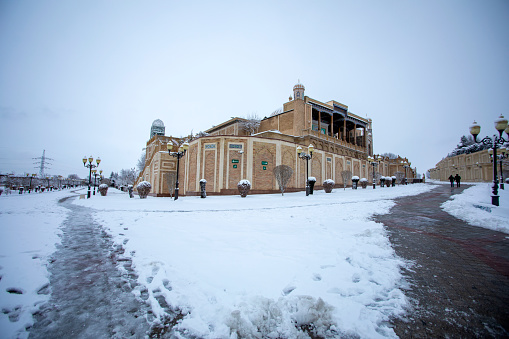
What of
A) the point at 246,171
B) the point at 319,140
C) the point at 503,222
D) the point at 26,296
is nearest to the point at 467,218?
the point at 503,222

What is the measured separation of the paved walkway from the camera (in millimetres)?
1990

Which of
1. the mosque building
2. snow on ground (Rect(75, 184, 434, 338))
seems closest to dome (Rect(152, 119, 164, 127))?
the mosque building

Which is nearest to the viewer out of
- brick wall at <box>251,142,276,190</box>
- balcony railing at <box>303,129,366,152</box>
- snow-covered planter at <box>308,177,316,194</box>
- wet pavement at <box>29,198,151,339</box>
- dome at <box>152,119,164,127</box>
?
wet pavement at <box>29,198,151,339</box>

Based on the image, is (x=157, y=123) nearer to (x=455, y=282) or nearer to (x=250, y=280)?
(x=250, y=280)

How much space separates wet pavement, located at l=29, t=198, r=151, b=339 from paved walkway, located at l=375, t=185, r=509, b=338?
8.18 ft

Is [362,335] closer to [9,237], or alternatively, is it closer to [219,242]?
[219,242]

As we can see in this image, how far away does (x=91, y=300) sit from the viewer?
2.46 metres

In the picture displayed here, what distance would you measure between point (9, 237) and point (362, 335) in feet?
22.5

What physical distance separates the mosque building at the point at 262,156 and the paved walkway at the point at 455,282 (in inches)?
642

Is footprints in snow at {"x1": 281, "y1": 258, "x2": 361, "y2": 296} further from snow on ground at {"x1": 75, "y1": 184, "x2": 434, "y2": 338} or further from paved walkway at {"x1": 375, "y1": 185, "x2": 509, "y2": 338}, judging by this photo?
paved walkway at {"x1": 375, "y1": 185, "x2": 509, "y2": 338}

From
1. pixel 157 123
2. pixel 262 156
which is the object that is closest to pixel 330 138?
pixel 262 156

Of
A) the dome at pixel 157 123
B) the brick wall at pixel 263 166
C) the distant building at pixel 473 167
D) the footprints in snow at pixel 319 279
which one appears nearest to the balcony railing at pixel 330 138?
the brick wall at pixel 263 166

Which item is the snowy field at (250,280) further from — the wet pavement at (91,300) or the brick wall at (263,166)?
the brick wall at (263,166)

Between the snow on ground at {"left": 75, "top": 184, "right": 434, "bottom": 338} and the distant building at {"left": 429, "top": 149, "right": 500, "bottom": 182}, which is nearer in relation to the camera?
the snow on ground at {"left": 75, "top": 184, "right": 434, "bottom": 338}
